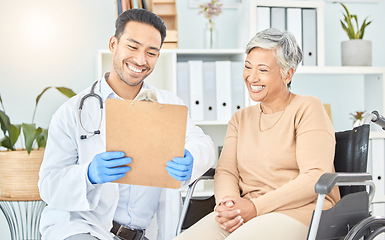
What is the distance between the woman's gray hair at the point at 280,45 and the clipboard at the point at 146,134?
0.46 metres

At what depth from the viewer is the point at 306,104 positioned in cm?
152

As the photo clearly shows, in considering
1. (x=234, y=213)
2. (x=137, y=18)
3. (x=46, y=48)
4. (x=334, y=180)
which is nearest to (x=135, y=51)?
(x=137, y=18)

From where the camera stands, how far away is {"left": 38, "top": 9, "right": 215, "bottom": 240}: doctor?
1.39 m

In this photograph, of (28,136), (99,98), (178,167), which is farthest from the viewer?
(28,136)

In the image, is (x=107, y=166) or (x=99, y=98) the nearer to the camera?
(x=107, y=166)

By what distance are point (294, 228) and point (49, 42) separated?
1835 mm

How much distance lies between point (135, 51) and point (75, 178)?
0.47 metres

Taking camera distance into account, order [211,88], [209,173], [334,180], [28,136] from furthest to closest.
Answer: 1. [211,88]
2. [28,136]
3. [209,173]
4. [334,180]

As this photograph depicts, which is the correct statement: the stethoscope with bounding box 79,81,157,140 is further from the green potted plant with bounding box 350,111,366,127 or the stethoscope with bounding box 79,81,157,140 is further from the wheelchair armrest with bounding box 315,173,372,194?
the green potted plant with bounding box 350,111,366,127

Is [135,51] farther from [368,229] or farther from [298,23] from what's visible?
[298,23]

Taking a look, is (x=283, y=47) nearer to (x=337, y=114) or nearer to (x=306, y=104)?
(x=306, y=104)

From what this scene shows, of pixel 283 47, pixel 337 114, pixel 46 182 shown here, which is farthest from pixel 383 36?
pixel 46 182

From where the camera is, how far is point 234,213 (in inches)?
56.2

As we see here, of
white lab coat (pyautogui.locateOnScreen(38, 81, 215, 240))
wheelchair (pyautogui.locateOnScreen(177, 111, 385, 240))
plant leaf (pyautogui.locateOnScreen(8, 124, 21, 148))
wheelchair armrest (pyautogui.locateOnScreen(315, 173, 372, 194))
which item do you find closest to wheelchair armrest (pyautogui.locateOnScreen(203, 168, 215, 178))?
wheelchair (pyautogui.locateOnScreen(177, 111, 385, 240))
